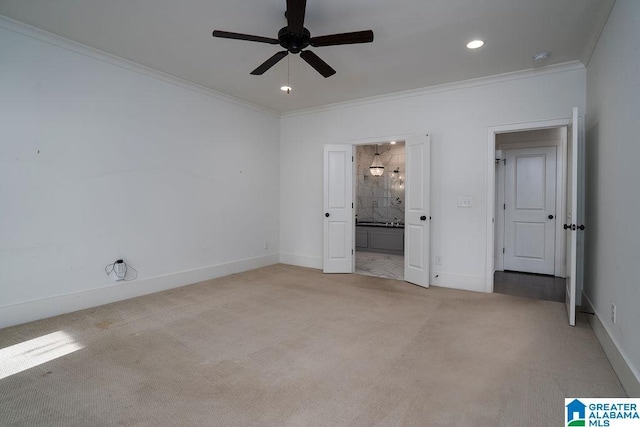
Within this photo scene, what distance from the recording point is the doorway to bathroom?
7531mm

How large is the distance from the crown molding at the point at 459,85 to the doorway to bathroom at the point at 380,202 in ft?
6.93

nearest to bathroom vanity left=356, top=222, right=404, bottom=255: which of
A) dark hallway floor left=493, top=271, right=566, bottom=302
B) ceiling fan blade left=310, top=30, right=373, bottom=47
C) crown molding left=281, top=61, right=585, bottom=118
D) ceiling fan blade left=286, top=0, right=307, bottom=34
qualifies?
dark hallway floor left=493, top=271, right=566, bottom=302

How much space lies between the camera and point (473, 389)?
2062mm

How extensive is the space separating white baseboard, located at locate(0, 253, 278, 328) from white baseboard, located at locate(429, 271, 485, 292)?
10.7ft

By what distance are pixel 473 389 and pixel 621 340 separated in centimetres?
119

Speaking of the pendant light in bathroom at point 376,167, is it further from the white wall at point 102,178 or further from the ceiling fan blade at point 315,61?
the ceiling fan blade at point 315,61

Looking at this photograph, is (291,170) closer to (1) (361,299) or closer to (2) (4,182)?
(1) (361,299)

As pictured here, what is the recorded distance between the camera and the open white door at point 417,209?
4562mm

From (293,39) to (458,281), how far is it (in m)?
3.82

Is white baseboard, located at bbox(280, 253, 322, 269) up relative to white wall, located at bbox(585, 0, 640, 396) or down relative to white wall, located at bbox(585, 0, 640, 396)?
down

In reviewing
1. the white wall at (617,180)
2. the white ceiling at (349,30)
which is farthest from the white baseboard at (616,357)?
the white ceiling at (349,30)

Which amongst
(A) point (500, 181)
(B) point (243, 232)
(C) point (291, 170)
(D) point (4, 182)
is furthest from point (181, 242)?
(A) point (500, 181)

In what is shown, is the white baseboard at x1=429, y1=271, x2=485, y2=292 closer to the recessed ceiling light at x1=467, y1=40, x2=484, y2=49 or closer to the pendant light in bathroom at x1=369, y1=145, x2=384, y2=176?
the recessed ceiling light at x1=467, y1=40, x2=484, y2=49

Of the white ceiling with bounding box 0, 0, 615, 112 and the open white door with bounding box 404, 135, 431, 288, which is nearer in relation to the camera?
the white ceiling with bounding box 0, 0, 615, 112
